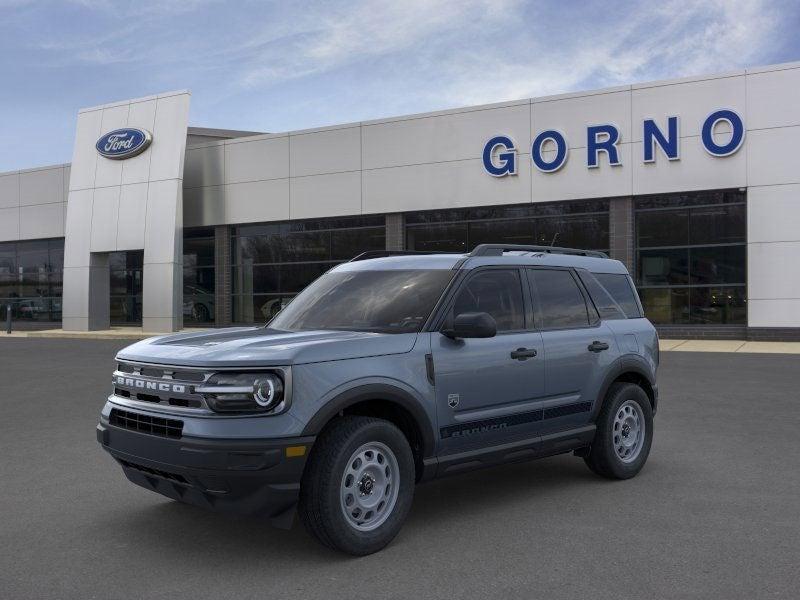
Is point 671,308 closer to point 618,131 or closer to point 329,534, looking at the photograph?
point 618,131

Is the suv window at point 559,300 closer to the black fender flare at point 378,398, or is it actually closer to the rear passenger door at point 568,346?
the rear passenger door at point 568,346

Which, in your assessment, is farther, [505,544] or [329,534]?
[505,544]

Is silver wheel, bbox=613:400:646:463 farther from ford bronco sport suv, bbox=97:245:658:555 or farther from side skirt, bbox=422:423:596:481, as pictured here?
side skirt, bbox=422:423:596:481

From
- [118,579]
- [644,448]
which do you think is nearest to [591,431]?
[644,448]

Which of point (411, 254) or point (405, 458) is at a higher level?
point (411, 254)

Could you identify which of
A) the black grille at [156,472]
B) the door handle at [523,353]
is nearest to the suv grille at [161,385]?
the black grille at [156,472]

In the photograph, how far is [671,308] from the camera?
23656mm

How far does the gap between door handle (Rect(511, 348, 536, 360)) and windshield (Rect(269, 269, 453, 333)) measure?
0.71 m

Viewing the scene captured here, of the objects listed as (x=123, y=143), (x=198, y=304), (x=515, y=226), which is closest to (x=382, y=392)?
(x=515, y=226)

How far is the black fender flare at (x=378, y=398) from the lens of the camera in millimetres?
4445

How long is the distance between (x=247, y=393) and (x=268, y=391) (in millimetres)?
115

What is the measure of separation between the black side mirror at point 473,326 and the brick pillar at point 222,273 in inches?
1055

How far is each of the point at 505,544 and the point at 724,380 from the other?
31.8 feet

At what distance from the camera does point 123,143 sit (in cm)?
3056
